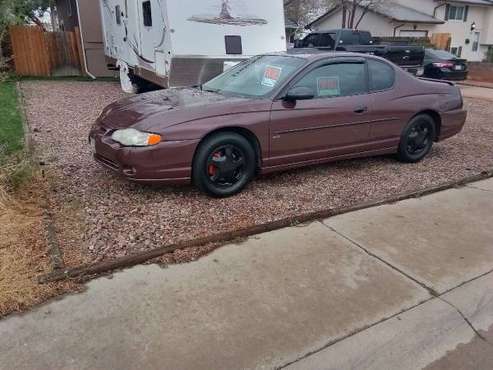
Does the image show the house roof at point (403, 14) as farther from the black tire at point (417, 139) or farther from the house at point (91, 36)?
the black tire at point (417, 139)

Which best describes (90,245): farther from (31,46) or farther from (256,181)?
(31,46)

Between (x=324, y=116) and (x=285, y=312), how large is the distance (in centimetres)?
279

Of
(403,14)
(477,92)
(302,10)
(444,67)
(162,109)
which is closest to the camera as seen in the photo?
(162,109)

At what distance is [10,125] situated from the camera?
24.4ft

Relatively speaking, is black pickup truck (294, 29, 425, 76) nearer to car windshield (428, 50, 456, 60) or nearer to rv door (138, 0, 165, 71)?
car windshield (428, 50, 456, 60)

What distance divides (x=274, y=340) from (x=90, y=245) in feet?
5.75

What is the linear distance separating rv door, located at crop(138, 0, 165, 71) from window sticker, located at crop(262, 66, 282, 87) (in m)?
3.64

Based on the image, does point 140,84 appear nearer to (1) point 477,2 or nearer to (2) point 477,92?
(2) point 477,92

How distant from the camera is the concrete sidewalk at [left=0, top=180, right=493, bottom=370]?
2.61m

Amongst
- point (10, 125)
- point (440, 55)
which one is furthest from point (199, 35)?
point (440, 55)

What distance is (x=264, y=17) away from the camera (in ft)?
28.7

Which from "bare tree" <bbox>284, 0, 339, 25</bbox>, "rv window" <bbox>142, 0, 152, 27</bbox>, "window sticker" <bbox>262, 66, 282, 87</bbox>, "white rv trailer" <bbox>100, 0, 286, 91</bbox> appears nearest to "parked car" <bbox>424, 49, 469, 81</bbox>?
"white rv trailer" <bbox>100, 0, 286, 91</bbox>

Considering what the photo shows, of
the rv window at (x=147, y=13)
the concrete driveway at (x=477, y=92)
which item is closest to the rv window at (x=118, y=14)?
the rv window at (x=147, y=13)

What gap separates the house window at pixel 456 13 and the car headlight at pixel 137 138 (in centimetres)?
3303
